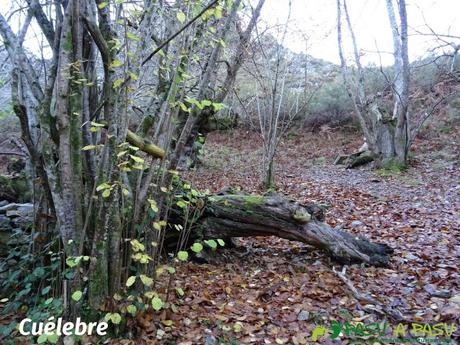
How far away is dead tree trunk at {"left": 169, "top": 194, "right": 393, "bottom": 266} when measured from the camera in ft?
12.0

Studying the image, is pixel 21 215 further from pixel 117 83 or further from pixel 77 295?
pixel 117 83

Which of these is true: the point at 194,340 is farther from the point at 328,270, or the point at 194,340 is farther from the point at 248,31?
the point at 248,31

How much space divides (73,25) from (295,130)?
1271 cm

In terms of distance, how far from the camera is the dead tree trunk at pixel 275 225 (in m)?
3.66

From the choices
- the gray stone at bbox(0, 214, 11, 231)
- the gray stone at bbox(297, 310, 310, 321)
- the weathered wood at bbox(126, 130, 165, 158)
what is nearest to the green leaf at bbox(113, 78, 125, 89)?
the weathered wood at bbox(126, 130, 165, 158)

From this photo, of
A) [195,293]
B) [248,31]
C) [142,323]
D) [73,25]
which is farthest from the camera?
[248,31]

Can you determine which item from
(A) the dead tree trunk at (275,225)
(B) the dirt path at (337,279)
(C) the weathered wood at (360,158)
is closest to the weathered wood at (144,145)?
(B) the dirt path at (337,279)

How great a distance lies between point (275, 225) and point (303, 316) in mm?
1165

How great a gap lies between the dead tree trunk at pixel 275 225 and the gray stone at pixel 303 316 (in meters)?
1.02

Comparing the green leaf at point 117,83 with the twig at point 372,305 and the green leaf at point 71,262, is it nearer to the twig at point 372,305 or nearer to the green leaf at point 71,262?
the green leaf at point 71,262

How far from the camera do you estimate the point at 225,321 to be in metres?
2.68

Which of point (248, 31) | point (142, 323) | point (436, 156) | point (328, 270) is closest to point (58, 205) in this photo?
point (142, 323)

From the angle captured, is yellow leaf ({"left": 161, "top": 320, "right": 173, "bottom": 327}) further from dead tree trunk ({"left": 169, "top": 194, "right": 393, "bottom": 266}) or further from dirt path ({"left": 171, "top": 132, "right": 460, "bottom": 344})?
dead tree trunk ({"left": 169, "top": 194, "right": 393, "bottom": 266})

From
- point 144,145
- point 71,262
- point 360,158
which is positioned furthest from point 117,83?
point 360,158
